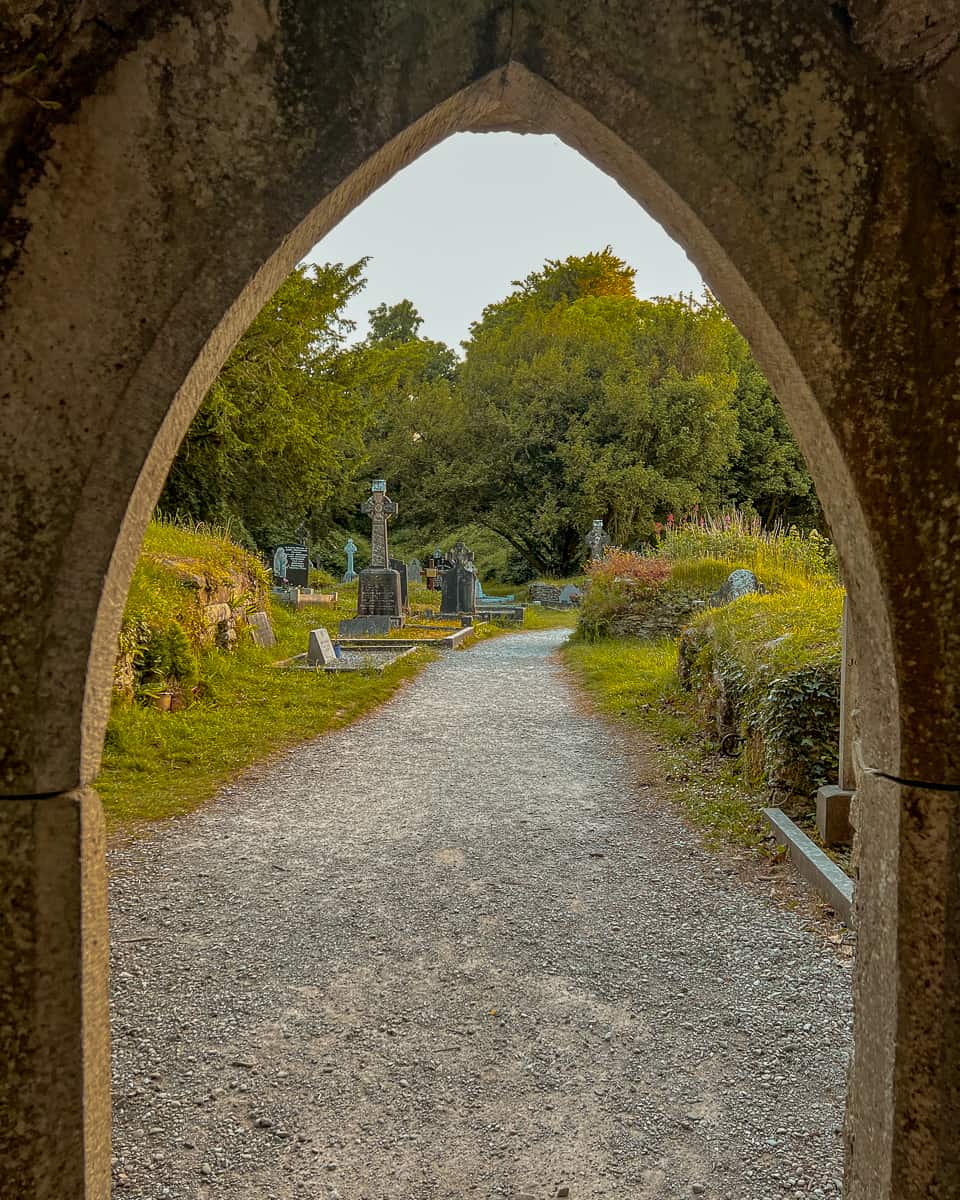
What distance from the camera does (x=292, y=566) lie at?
67.7 ft

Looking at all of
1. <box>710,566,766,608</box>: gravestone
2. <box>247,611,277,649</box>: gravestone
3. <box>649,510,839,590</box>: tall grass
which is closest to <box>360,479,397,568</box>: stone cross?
<box>247,611,277,649</box>: gravestone

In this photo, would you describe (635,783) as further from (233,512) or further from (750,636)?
(233,512)

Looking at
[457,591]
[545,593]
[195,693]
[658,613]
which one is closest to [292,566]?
[457,591]

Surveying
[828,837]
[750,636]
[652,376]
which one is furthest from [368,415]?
[828,837]

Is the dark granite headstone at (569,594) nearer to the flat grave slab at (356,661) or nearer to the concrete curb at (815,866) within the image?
the flat grave slab at (356,661)

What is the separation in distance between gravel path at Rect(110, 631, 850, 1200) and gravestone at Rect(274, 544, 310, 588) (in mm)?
15193

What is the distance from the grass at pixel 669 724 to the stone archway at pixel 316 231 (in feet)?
12.5

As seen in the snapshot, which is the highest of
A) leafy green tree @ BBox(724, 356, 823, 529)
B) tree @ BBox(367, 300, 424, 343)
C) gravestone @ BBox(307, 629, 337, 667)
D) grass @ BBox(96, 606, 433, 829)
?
tree @ BBox(367, 300, 424, 343)

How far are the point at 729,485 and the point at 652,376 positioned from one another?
4883mm

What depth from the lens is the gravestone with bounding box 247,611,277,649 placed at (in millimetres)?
11773

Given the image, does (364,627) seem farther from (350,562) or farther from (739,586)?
(350,562)

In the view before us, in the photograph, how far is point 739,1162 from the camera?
7.39ft

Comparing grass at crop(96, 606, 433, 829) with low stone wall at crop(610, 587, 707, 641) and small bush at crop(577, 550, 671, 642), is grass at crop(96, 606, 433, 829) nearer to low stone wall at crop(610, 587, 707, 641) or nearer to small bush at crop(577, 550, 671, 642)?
small bush at crop(577, 550, 671, 642)

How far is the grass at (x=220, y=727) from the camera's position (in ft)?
19.0
